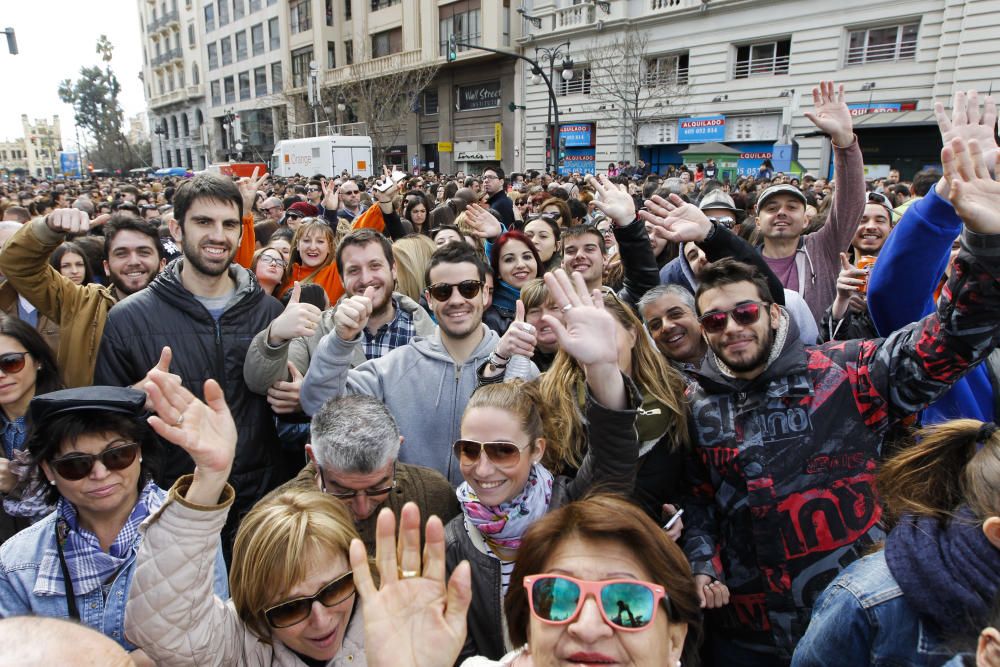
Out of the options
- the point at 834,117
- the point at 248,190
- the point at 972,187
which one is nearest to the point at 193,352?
the point at 248,190

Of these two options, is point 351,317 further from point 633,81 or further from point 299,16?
point 299,16

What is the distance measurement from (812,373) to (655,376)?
1.99ft

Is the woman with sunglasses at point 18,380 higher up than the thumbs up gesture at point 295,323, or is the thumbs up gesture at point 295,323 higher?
the thumbs up gesture at point 295,323

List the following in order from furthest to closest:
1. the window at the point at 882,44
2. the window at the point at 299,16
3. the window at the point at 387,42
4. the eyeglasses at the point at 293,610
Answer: the window at the point at 299,16 → the window at the point at 387,42 → the window at the point at 882,44 → the eyeglasses at the point at 293,610

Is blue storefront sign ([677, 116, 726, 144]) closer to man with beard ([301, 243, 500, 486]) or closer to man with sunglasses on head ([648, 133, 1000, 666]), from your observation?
man with beard ([301, 243, 500, 486])

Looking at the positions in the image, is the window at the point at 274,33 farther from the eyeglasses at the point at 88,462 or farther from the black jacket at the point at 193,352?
the eyeglasses at the point at 88,462

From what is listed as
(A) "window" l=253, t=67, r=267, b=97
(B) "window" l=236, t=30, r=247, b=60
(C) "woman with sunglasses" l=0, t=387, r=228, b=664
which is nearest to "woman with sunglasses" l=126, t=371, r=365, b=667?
(C) "woman with sunglasses" l=0, t=387, r=228, b=664

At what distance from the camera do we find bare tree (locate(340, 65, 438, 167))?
33188 mm

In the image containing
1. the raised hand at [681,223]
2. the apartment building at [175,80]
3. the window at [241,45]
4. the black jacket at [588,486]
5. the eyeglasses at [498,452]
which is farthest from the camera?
the apartment building at [175,80]

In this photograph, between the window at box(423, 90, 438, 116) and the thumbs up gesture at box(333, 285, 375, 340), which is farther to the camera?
the window at box(423, 90, 438, 116)

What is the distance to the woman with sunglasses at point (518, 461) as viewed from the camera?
6.56ft

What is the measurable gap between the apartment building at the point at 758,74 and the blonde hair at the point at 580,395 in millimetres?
16722

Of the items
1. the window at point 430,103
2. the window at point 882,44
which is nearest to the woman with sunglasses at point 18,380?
the window at point 882,44

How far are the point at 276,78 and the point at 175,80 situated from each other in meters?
24.9
